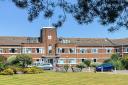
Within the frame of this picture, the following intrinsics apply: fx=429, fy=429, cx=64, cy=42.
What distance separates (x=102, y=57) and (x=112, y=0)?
99.8 m

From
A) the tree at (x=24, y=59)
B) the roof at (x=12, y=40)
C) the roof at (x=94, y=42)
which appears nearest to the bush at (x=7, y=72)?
the tree at (x=24, y=59)

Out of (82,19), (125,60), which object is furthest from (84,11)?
(125,60)

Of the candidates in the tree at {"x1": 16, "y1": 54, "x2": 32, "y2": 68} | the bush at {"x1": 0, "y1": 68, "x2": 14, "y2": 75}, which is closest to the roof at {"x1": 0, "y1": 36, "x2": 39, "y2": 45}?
the tree at {"x1": 16, "y1": 54, "x2": 32, "y2": 68}

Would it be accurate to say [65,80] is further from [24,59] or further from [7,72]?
[24,59]

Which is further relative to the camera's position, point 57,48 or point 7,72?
point 57,48

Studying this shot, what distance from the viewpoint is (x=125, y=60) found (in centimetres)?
7625

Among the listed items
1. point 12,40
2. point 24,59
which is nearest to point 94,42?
point 12,40

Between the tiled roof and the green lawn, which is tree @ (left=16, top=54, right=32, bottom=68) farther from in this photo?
the green lawn

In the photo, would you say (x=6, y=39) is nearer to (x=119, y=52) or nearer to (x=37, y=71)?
(x=119, y=52)

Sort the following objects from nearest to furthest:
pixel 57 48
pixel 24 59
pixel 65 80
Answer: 1. pixel 65 80
2. pixel 24 59
3. pixel 57 48

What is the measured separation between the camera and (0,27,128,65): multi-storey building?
104 meters

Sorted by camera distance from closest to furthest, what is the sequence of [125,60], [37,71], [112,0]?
[112,0], [37,71], [125,60]

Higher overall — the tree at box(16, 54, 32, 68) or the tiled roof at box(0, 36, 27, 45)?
the tiled roof at box(0, 36, 27, 45)

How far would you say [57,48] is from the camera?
105375mm
